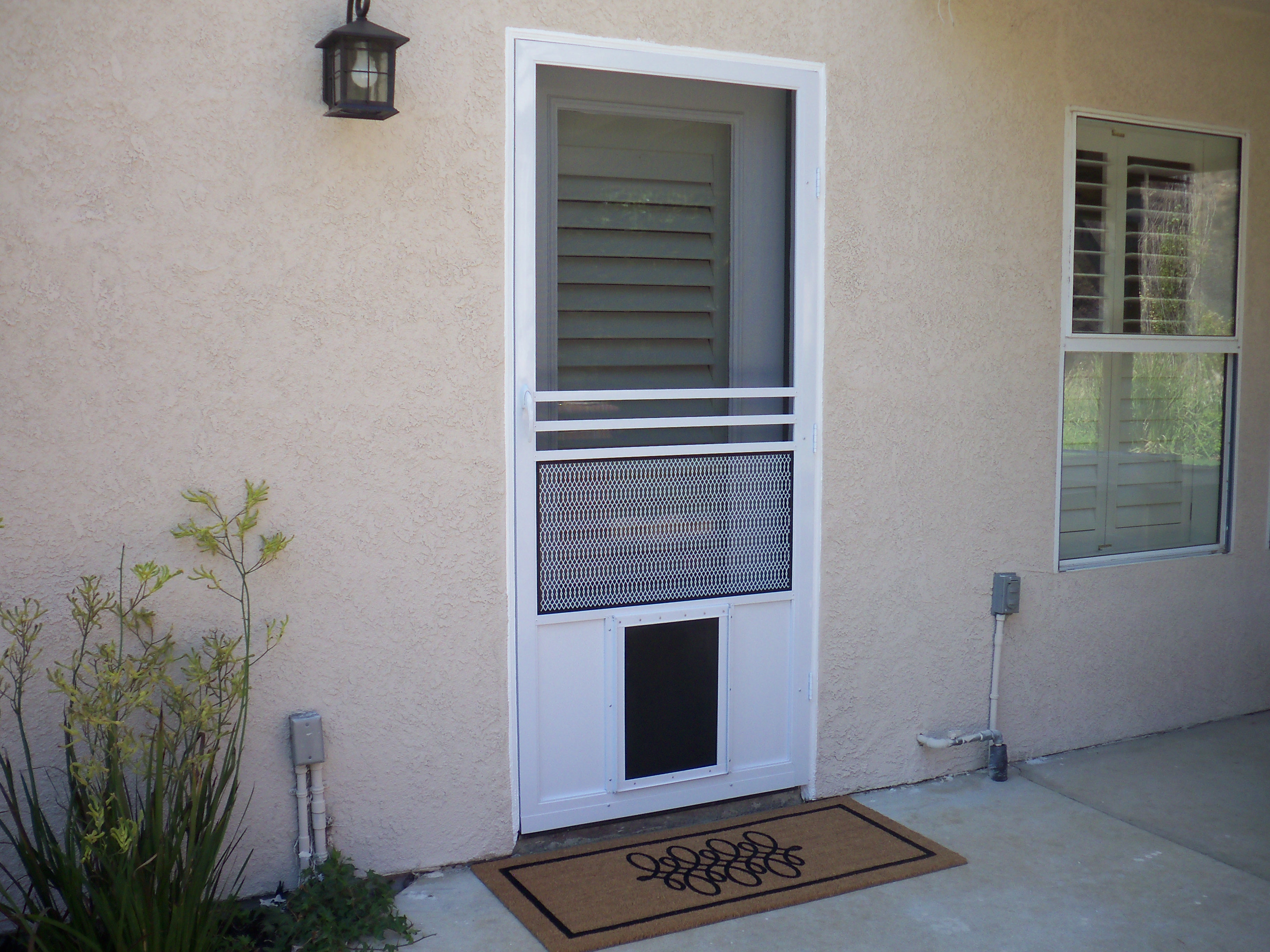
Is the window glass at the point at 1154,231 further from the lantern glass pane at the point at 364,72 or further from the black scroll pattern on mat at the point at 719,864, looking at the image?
the lantern glass pane at the point at 364,72

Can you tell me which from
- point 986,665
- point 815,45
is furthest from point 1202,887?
point 815,45

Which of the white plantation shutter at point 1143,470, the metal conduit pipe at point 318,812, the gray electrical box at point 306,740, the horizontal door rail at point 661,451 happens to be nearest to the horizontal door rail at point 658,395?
the horizontal door rail at point 661,451

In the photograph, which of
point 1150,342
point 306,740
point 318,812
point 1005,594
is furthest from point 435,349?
point 1150,342

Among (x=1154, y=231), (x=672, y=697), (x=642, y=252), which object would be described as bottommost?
(x=672, y=697)

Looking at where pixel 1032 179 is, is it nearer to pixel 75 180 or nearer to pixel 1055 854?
pixel 1055 854

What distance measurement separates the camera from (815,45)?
3672mm

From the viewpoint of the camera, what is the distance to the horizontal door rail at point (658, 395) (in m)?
3.43

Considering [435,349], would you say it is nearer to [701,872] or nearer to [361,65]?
[361,65]

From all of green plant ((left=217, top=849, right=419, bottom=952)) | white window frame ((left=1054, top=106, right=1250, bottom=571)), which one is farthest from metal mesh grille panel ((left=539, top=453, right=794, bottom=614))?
white window frame ((left=1054, top=106, right=1250, bottom=571))

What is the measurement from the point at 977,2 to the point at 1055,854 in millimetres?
2927

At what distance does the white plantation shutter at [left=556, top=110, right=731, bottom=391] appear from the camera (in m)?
3.47

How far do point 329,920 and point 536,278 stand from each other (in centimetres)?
193

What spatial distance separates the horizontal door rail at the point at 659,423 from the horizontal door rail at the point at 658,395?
64 mm

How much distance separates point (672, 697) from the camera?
3.64 meters
